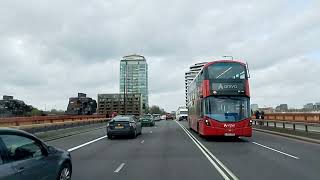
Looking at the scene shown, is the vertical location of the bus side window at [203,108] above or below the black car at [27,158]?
above

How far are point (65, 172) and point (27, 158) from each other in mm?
1774

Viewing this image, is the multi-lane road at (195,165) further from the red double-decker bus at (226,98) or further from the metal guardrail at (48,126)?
the metal guardrail at (48,126)

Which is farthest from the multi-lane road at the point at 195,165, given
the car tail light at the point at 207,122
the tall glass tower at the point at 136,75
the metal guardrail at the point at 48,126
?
the tall glass tower at the point at 136,75

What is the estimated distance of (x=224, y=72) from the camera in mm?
27391

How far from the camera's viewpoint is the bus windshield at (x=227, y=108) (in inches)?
1080

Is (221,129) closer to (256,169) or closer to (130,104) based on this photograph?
(256,169)

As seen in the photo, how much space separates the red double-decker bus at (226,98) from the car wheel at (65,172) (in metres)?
17.7

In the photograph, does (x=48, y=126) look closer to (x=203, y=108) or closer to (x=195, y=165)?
(x=203, y=108)

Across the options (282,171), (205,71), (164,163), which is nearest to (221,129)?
(205,71)

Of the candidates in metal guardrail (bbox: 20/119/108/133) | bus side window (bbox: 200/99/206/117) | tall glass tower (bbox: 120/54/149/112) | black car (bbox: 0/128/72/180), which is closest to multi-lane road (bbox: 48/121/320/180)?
black car (bbox: 0/128/72/180)

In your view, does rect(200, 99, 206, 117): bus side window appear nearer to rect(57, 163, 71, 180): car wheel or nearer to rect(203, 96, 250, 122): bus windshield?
rect(203, 96, 250, 122): bus windshield

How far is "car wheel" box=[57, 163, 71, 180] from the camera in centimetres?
973

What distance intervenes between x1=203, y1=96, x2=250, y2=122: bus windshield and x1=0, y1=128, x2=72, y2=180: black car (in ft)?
59.7

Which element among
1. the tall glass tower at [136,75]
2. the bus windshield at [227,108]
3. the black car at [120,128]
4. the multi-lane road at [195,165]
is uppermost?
the tall glass tower at [136,75]
